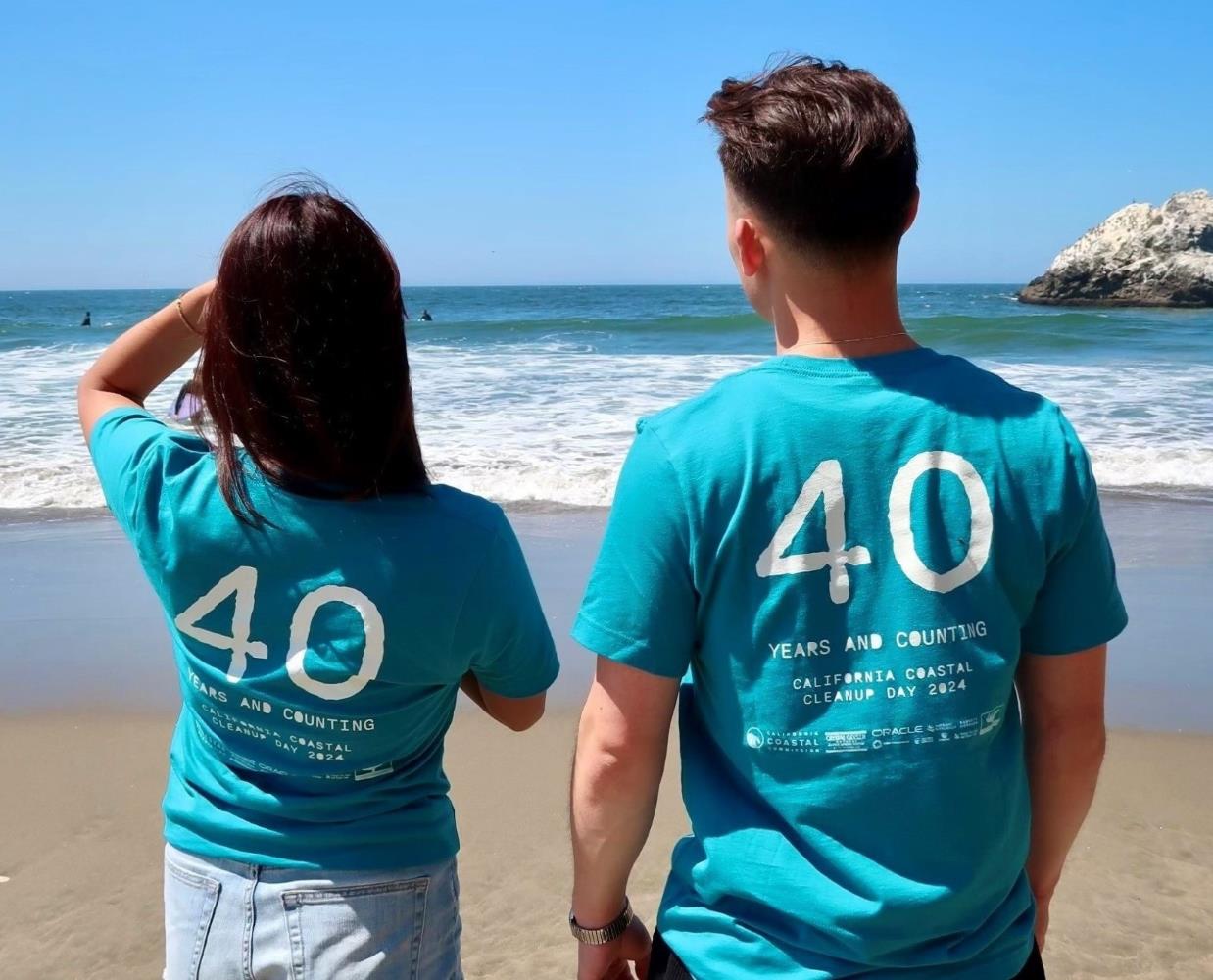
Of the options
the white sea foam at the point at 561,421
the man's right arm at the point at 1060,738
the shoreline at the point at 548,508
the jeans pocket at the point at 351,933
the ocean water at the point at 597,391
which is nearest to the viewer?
the man's right arm at the point at 1060,738

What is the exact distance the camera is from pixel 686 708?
140 centimetres

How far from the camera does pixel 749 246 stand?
130 cm

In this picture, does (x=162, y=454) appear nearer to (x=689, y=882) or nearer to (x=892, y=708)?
(x=689, y=882)

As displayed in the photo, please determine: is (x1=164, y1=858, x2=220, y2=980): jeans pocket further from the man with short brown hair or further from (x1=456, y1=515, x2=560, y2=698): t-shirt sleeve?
the man with short brown hair

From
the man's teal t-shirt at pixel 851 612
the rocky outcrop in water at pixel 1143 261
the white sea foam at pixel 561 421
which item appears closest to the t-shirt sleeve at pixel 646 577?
the man's teal t-shirt at pixel 851 612

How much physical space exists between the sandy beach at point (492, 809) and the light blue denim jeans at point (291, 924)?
140cm

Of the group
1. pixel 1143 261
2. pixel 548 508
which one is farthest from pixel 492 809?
pixel 1143 261

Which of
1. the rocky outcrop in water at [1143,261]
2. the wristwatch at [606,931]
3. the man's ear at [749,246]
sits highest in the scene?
the rocky outcrop in water at [1143,261]

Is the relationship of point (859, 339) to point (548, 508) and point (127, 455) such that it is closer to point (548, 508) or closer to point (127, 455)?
point (127, 455)

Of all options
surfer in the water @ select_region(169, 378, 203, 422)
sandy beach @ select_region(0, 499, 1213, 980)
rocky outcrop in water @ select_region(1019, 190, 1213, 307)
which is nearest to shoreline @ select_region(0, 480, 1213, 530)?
sandy beach @ select_region(0, 499, 1213, 980)

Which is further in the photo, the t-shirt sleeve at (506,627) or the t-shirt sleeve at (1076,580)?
the t-shirt sleeve at (506,627)

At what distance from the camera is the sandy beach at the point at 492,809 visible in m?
2.90

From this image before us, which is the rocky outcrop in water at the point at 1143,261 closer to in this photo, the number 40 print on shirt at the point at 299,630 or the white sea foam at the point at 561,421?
the white sea foam at the point at 561,421

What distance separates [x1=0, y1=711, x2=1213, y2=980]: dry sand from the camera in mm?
2867
